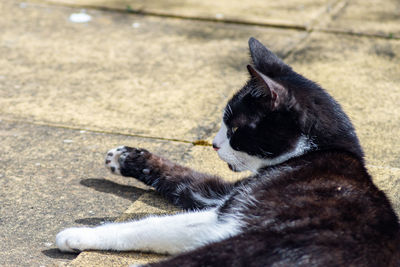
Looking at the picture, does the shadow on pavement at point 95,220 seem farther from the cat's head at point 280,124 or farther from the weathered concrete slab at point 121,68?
the weathered concrete slab at point 121,68

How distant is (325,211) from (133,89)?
271 centimetres

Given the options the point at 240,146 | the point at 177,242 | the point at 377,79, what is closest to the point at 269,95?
the point at 240,146

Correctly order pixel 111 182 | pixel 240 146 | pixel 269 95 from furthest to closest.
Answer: pixel 111 182, pixel 240 146, pixel 269 95

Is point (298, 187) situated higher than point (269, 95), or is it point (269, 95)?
point (269, 95)

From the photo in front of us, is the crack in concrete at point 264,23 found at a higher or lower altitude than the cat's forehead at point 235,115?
lower

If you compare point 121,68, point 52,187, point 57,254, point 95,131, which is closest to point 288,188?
point 57,254

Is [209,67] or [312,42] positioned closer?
[209,67]

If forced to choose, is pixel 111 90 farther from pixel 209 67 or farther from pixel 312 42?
pixel 312 42

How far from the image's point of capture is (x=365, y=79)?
17.3ft

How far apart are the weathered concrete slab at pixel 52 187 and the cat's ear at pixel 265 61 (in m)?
0.92

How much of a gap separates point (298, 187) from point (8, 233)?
1.48m

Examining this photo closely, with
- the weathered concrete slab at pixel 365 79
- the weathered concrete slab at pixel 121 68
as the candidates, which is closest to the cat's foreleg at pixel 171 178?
the weathered concrete slab at pixel 121 68

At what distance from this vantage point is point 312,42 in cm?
597

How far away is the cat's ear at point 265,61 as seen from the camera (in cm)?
349
